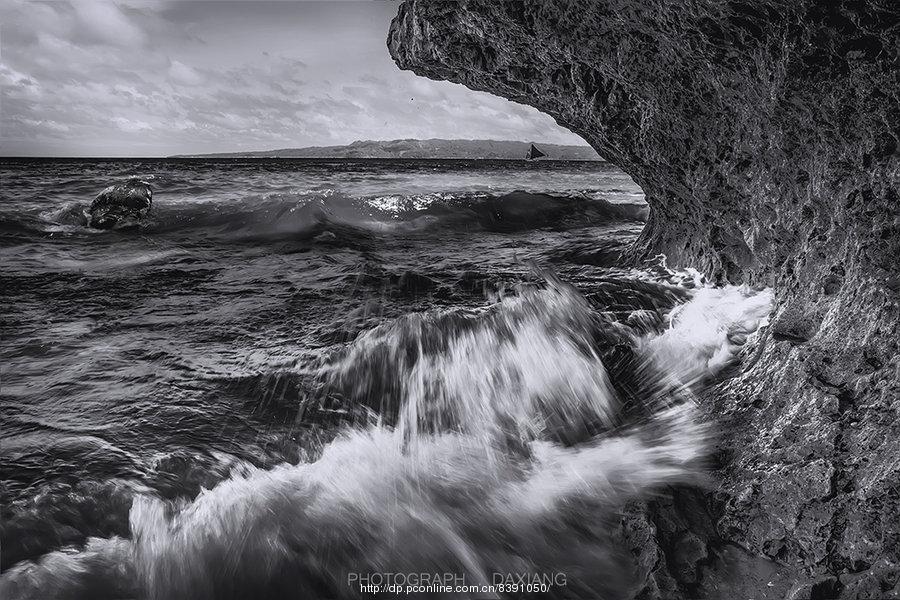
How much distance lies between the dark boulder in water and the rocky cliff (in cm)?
1108

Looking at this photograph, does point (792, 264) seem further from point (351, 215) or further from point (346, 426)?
point (351, 215)

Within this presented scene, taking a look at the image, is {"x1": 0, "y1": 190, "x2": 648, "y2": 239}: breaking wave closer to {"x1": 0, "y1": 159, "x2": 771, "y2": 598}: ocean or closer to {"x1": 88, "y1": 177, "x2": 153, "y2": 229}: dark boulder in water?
{"x1": 88, "y1": 177, "x2": 153, "y2": 229}: dark boulder in water

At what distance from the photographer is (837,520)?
193cm

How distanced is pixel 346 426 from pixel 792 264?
9.64 ft

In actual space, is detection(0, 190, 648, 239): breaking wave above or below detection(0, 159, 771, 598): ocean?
above

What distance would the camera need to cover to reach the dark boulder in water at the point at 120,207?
11.5m

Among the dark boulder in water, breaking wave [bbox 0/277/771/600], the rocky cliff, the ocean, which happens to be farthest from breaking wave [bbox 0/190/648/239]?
the rocky cliff

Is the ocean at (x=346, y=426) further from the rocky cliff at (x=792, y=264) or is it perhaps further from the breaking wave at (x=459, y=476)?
the rocky cliff at (x=792, y=264)

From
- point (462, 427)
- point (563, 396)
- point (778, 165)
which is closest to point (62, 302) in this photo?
point (462, 427)

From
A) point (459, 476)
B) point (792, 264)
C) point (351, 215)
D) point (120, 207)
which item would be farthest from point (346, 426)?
point (120, 207)

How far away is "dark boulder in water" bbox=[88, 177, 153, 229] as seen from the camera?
11.5 metres

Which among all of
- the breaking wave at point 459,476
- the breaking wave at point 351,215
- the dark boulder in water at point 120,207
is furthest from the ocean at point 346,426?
the dark boulder in water at point 120,207

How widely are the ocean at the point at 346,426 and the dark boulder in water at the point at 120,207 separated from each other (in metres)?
6.00

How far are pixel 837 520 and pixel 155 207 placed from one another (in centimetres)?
1490
